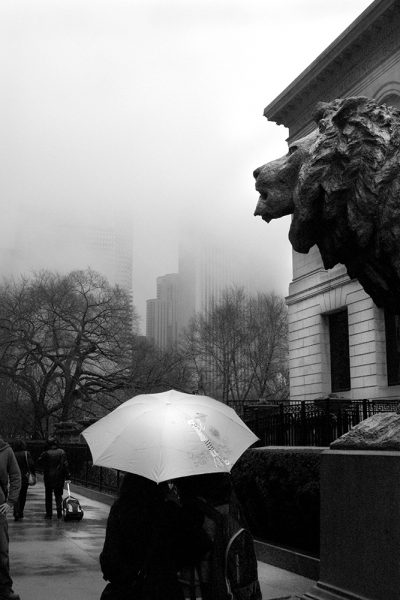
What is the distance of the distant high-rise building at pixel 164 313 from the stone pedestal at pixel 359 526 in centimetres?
7620

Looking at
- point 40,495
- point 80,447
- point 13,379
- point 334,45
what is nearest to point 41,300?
point 13,379

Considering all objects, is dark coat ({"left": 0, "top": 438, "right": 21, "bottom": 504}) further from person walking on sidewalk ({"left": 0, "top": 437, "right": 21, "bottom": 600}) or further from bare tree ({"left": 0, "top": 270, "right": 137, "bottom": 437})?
bare tree ({"left": 0, "top": 270, "right": 137, "bottom": 437})

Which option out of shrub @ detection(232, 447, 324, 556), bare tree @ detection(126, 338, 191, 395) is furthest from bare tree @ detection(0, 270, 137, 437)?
shrub @ detection(232, 447, 324, 556)

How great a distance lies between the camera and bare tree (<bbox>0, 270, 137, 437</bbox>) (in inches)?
1698

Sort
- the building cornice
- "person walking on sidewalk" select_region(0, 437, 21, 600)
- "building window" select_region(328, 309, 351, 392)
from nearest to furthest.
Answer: "person walking on sidewalk" select_region(0, 437, 21, 600) < the building cornice < "building window" select_region(328, 309, 351, 392)

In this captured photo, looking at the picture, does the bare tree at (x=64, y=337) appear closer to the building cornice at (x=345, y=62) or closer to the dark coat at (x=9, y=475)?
the building cornice at (x=345, y=62)

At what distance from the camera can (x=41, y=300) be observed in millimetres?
44625

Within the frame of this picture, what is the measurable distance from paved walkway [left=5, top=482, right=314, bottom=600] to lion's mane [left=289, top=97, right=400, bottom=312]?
3994 millimetres

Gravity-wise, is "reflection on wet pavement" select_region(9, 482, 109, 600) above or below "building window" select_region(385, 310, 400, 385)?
below

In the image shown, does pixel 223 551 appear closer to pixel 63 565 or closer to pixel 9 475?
pixel 9 475

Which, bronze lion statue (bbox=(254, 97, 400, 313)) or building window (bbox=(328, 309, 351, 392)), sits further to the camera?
building window (bbox=(328, 309, 351, 392))

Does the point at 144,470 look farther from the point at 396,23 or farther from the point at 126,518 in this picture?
the point at 396,23

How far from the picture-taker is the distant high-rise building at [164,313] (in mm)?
85750

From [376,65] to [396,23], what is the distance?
1.61 metres
